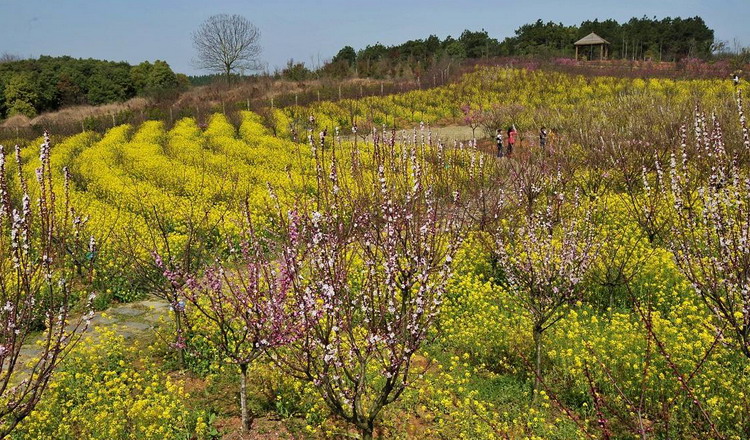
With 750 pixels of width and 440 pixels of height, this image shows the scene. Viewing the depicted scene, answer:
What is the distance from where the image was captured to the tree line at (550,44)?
178 feet

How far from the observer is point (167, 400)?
5.71 meters

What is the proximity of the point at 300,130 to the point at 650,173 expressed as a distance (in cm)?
1615

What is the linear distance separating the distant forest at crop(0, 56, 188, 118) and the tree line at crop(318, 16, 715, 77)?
2063 cm

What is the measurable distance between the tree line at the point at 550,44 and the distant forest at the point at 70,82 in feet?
67.7

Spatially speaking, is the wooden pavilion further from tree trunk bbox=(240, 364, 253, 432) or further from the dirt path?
tree trunk bbox=(240, 364, 253, 432)

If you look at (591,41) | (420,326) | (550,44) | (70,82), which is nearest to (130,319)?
(420,326)

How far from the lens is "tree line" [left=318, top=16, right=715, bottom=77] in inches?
2136

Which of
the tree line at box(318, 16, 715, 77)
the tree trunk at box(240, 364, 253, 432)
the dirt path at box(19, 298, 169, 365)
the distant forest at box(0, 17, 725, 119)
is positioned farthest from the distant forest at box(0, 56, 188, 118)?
the tree trunk at box(240, 364, 253, 432)

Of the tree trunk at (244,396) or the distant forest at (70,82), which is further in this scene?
the distant forest at (70,82)

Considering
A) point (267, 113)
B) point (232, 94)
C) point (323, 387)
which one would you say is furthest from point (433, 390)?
point (232, 94)

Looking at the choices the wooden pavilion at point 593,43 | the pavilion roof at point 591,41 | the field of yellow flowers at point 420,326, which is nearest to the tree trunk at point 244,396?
the field of yellow flowers at point 420,326

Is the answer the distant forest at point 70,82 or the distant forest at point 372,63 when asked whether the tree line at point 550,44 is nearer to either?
the distant forest at point 372,63

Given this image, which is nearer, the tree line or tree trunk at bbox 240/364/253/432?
tree trunk at bbox 240/364/253/432

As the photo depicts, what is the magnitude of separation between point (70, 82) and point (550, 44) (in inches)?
2226
